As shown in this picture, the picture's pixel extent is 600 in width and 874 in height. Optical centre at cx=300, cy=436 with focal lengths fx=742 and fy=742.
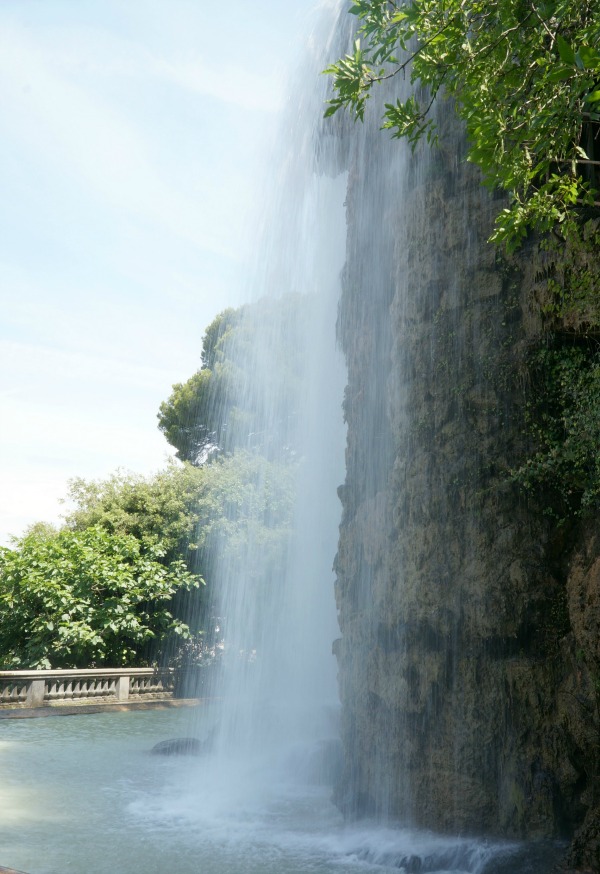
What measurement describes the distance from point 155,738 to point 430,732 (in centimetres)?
847

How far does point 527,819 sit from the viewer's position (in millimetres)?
7531

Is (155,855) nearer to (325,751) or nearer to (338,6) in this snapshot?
(325,751)

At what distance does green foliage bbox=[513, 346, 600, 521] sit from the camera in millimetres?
8078

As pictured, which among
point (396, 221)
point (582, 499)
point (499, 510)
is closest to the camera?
point (582, 499)

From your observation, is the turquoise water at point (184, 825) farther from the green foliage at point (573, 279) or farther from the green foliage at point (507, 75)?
the green foliage at point (507, 75)

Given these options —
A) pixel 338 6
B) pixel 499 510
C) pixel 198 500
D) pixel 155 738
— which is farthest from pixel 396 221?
pixel 198 500

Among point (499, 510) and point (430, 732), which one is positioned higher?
point (499, 510)

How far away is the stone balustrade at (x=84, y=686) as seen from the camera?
55.7ft

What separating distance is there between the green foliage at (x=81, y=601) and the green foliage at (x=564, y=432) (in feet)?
44.9

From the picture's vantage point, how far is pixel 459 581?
8680 mm

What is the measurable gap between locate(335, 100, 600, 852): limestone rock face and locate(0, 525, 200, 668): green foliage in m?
10.2

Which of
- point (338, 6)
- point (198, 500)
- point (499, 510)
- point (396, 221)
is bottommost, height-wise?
point (499, 510)

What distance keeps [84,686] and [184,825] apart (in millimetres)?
10473

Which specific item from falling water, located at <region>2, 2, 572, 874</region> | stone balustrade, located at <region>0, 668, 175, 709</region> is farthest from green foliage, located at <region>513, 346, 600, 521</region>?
stone balustrade, located at <region>0, 668, 175, 709</region>
